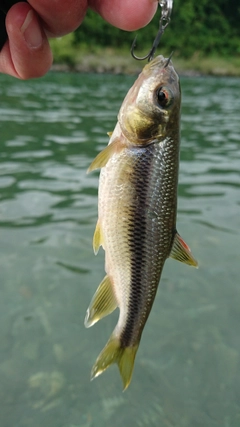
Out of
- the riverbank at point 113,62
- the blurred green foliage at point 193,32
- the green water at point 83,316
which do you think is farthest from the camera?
the blurred green foliage at point 193,32

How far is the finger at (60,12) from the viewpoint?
2151mm

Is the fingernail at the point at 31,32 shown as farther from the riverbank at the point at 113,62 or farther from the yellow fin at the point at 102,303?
the riverbank at the point at 113,62

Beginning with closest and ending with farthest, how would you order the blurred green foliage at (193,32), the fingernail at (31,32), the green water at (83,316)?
the fingernail at (31,32)
the green water at (83,316)
the blurred green foliage at (193,32)

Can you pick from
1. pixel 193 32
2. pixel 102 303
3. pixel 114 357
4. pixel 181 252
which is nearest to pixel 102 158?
pixel 181 252

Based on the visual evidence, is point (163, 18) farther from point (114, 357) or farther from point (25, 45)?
point (114, 357)

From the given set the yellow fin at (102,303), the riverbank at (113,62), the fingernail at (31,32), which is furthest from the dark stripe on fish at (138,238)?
the riverbank at (113,62)

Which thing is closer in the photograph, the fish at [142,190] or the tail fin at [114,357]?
the fish at [142,190]

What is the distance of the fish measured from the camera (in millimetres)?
Result: 2389

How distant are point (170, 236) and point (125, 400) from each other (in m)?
2.32

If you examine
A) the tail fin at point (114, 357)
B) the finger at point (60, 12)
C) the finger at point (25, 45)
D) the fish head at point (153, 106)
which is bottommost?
the tail fin at point (114, 357)

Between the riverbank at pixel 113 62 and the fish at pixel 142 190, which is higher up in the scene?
the riverbank at pixel 113 62

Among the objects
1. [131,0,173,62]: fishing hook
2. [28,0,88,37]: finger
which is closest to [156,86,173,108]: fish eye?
[131,0,173,62]: fishing hook

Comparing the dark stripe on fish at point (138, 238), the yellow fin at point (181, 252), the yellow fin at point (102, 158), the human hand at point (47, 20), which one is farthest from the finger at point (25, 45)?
the yellow fin at point (181, 252)

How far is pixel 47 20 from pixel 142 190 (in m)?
0.92
